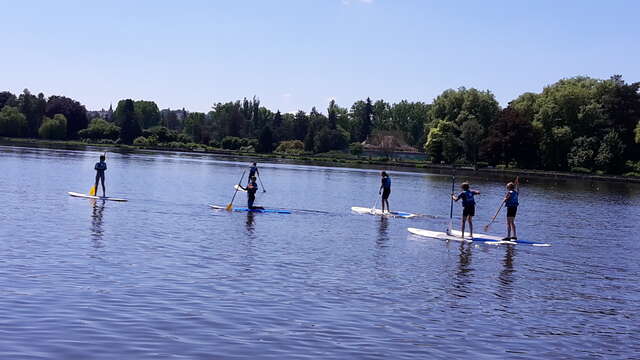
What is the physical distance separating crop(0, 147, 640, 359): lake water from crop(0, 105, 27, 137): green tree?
170 m

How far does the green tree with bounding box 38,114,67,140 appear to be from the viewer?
19093cm

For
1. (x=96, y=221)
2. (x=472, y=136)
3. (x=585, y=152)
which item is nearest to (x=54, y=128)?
(x=472, y=136)

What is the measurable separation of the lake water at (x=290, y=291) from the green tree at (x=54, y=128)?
A: 553 ft

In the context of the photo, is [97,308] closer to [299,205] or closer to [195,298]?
[195,298]

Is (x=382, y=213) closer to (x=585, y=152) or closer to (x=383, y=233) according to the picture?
(x=383, y=233)

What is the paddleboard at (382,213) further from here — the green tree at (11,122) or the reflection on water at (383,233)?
the green tree at (11,122)

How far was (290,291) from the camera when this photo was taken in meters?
16.8

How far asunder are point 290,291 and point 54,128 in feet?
621

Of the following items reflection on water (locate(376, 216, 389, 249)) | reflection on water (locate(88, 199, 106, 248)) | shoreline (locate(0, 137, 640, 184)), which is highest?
shoreline (locate(0, 137, 640, 184))

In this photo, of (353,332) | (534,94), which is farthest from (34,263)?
(534,94)

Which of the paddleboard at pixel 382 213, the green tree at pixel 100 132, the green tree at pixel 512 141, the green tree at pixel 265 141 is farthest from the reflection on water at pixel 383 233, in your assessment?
the green tree at pixel 100 132

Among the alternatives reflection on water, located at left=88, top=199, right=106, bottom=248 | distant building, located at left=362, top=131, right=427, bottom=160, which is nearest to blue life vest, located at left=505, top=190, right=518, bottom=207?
reflection on water, located at left=88, top=199, right=106, bottom=248

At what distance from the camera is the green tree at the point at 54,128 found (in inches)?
7517

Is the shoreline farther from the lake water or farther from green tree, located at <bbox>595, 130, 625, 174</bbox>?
the lake water
